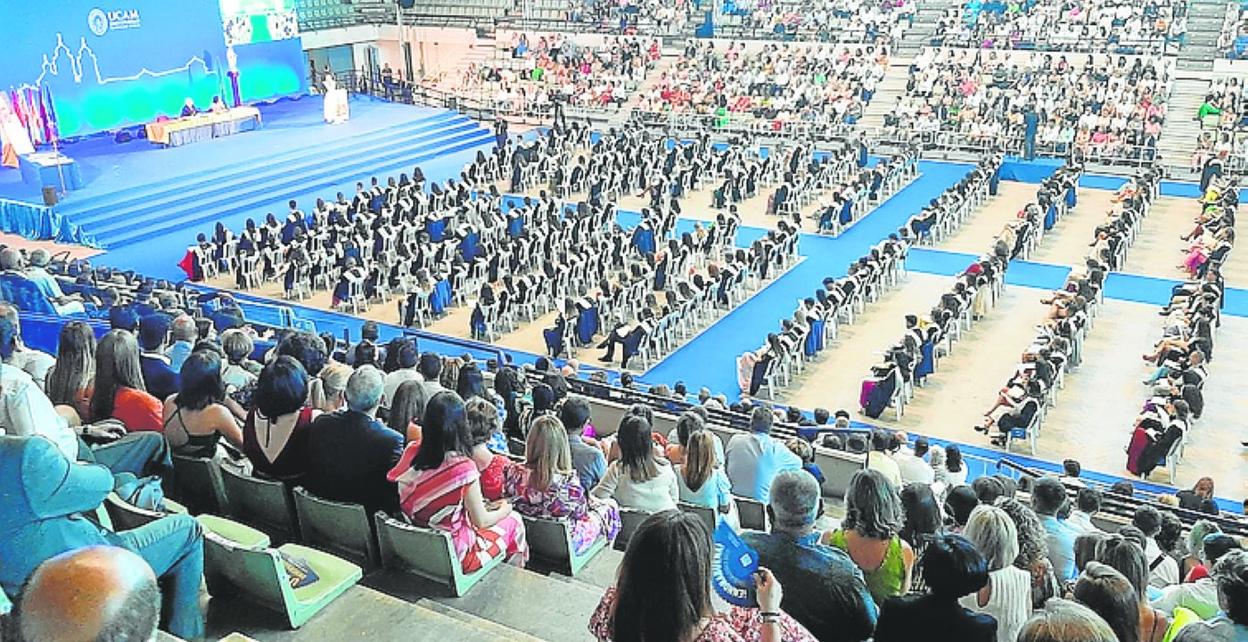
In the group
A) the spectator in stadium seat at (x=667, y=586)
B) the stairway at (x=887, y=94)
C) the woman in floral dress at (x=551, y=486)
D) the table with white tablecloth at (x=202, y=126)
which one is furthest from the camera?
the stairway at (x=887, y=94)

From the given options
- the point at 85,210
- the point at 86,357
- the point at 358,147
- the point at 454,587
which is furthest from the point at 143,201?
the point at 454,587

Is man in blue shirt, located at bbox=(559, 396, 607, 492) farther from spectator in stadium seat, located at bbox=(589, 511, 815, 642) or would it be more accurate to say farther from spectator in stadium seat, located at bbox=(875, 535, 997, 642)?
spectator in stadium seat, located at bbox=(589, 511, 815, 642)

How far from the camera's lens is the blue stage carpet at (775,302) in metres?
13.5

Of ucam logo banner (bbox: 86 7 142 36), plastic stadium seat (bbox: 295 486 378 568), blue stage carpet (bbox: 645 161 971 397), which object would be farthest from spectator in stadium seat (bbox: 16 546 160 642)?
ucam logo banner (bbox: 86 7 142 36)

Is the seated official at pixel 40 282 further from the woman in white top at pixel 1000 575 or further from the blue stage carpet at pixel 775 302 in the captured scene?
the woman in white top at pixel 1000 575

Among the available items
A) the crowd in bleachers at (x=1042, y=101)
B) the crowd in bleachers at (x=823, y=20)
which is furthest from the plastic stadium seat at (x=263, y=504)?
the crowd in bleachers at (x=823, y=20)

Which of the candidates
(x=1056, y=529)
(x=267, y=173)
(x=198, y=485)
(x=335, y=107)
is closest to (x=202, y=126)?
(x=335, y=107)

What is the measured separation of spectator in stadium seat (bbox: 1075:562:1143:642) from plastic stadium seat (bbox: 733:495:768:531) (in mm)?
→ 2451

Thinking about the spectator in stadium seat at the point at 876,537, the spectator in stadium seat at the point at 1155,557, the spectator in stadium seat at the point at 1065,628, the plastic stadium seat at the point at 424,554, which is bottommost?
the spectator in stadium seat at the point at 1155,557

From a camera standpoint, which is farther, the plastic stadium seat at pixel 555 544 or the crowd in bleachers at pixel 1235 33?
the crowd in bleachers at pixel 1235 33

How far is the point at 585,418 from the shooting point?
19.8ft

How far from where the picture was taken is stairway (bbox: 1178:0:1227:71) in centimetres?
2623

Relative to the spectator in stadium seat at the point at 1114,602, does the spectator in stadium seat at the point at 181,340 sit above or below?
below

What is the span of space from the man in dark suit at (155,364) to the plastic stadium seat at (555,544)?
2.17 m
